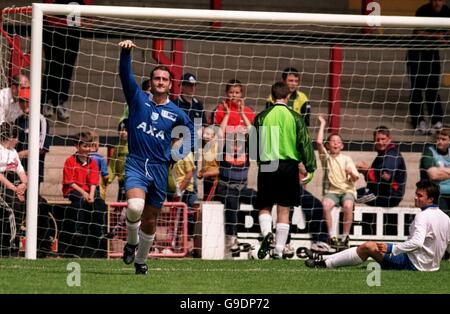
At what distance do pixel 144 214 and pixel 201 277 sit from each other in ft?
2.71

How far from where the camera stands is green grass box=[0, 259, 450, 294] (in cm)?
1011

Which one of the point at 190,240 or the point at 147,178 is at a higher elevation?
the point at 147,178

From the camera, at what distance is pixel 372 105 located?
18656 millimetres

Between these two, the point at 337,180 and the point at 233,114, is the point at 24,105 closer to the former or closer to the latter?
the point at 233,114

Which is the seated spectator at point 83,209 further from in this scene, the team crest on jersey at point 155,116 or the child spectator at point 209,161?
the team crest on jersey at point 155,116

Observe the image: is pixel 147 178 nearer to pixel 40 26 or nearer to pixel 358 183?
pixel 40 26

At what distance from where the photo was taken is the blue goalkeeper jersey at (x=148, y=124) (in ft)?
37.9

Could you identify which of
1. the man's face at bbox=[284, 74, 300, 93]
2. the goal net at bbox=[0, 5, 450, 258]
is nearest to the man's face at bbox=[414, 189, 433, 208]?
the goal net at bbox=[0, 5, 450, 258]

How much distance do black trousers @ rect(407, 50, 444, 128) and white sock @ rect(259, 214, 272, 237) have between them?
369 centimetres

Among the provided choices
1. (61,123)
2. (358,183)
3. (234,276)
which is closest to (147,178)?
(234,276)

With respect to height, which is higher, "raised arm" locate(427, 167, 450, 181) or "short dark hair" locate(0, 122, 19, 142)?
"short dark hair" locate(0, 122, 19, 142)

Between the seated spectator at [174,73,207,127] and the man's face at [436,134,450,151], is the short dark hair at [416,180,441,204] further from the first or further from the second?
the seated spectator at [174,73,207,127]

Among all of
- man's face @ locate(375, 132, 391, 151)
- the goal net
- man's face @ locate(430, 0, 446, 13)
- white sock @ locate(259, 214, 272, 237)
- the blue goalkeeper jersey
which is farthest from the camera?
man's face @ locate(430, 0, 446, 13)

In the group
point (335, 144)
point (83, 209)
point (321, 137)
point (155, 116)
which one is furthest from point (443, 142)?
point (155, 116)
